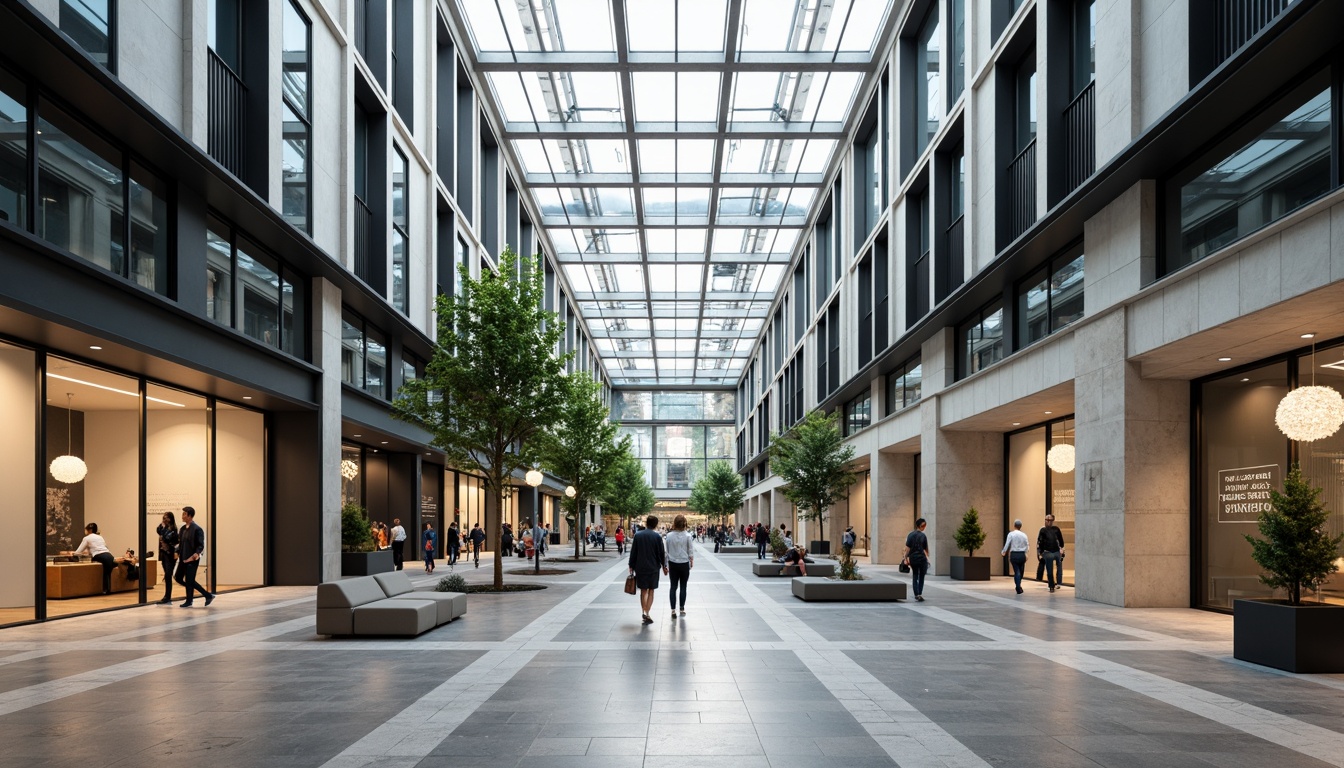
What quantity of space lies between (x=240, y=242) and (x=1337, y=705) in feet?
58.6

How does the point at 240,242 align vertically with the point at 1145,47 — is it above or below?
below

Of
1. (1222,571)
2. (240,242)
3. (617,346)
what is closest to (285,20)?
(240,242)

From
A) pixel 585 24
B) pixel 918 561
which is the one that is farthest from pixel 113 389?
pixel 585 24

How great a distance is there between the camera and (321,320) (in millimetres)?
21422

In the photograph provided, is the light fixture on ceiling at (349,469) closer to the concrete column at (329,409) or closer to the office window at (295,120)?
the concrete column at (329,409)

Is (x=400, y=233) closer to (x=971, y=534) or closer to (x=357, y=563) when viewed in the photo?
(x=357, y=563)

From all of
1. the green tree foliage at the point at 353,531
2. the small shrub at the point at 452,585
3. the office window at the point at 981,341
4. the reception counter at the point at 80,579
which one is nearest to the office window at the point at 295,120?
the reception counter at the point at 80,579

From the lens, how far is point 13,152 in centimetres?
1180

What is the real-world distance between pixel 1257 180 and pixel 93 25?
50.8 ft

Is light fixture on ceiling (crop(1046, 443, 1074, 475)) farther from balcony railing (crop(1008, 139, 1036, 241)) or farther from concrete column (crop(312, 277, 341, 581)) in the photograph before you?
concrete column (crop(312, 277, 341, 581))

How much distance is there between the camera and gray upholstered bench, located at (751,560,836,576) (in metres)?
22.1

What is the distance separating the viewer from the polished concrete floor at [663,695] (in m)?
6.58

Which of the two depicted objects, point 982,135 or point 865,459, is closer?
point 982,135

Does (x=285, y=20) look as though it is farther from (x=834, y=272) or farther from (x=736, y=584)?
(x=834, y=272)
